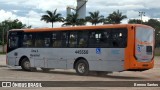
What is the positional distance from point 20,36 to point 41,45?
234 centimetres

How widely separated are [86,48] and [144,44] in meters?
3.49

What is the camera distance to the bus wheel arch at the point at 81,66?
78.1 feet

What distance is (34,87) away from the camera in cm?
1546

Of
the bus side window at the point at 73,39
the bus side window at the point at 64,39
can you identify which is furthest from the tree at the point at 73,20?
the bus side window at the point at 73,39

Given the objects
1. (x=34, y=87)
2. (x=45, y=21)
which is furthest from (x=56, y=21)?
(x=34, y=87)

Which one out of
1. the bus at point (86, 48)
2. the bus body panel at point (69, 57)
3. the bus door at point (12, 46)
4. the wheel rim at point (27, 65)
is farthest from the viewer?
the bus door at point (12, 46)

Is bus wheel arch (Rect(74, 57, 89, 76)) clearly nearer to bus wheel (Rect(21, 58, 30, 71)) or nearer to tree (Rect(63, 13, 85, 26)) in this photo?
bus wheel (Rect(21, 58, 30, 71))

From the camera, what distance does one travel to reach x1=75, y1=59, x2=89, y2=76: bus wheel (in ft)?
78.0

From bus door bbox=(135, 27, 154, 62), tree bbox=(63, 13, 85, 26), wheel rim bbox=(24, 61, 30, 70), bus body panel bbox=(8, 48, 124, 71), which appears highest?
tree bbox=(63, 13, 85, 26)

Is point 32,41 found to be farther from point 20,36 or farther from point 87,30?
point 87,30

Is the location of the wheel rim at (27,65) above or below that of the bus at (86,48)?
below

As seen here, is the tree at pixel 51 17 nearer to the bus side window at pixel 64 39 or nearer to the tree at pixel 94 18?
the tree at pixel 94 18

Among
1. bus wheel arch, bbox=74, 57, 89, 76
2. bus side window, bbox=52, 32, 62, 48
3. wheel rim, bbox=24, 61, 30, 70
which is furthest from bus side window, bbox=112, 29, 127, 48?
wheel rim, bbox=24, 61, 30, 70

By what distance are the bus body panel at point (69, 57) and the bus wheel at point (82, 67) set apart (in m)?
0.30
